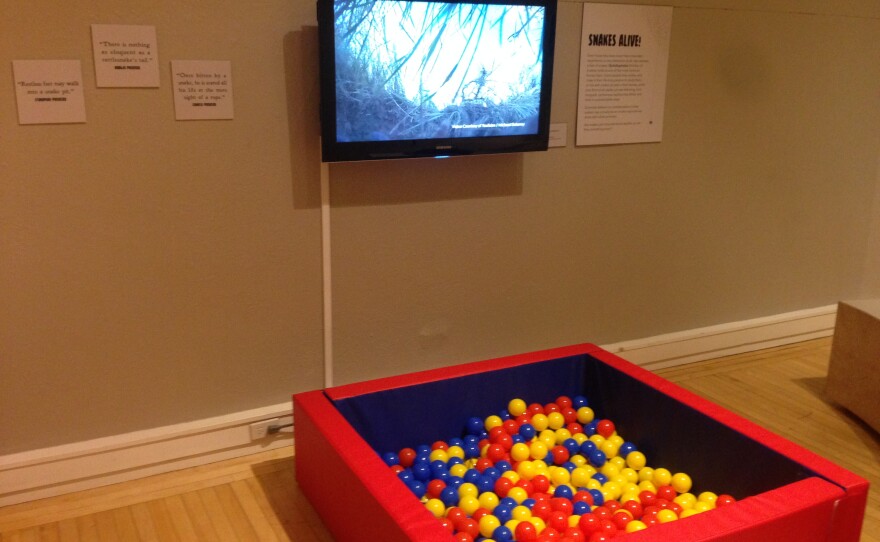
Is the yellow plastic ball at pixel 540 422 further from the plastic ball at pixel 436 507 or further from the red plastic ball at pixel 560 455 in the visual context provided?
the plastic ball at pixel 436 507

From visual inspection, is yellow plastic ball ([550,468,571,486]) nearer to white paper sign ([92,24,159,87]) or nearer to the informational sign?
the informational sign

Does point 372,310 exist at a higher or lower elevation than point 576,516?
higher

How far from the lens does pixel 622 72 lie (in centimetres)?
365

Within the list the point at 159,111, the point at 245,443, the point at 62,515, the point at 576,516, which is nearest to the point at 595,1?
the point at 159,111

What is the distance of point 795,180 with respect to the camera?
14.3ft

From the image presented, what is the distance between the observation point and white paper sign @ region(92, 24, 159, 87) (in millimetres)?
2605

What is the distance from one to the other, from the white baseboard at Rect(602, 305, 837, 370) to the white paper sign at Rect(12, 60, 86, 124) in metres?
2.71

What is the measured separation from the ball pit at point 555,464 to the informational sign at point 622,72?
3.65 feet

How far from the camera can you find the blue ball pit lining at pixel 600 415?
262 cm

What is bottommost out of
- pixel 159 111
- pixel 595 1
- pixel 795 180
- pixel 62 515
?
pixel 62 515

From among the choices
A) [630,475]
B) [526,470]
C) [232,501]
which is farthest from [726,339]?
[232,501]

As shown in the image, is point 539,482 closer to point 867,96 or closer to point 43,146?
point 43,146

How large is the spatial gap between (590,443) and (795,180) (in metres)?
2.28

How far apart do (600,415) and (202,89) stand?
2.09 metres
